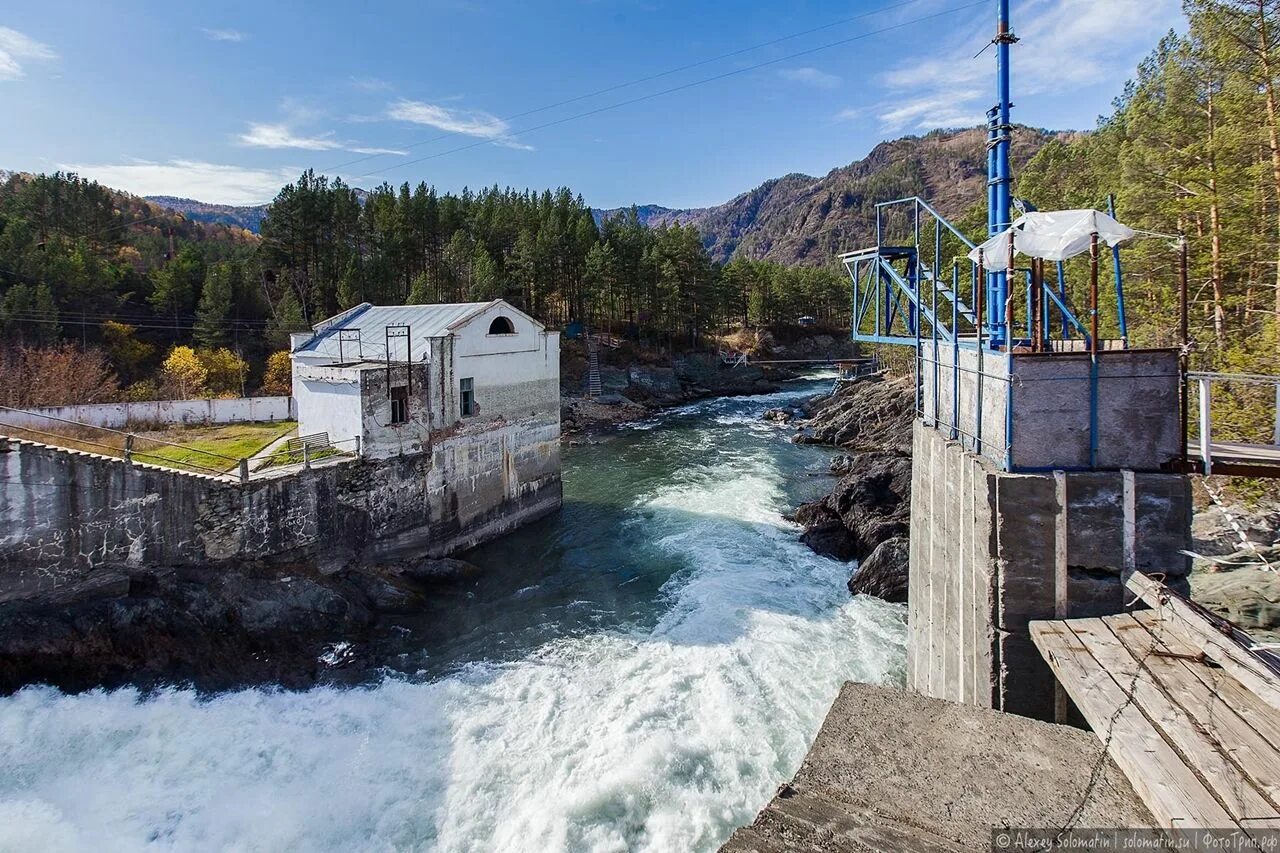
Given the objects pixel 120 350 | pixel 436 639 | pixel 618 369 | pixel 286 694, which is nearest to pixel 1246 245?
pixel 436 639

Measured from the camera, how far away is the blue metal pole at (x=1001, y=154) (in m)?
10.6

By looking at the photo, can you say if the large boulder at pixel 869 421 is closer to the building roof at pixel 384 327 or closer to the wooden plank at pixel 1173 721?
the building roof at pixel 384 327

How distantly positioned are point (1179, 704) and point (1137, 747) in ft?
2.52

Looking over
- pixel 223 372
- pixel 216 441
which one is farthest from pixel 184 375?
pixel 216 441

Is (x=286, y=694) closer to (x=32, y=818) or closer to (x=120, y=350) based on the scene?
(x=32, y=818)

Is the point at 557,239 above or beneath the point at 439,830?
above

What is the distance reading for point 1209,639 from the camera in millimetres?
5988

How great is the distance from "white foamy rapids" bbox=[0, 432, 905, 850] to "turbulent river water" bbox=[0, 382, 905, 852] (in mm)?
38

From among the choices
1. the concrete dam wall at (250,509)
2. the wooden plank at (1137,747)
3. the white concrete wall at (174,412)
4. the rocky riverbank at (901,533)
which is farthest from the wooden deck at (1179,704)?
the white concrete wall at (174,412)

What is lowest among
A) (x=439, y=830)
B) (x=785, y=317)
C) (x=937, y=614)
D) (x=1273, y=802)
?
(x=439, y=830)

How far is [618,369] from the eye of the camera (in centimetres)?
6041

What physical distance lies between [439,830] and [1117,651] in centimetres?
954

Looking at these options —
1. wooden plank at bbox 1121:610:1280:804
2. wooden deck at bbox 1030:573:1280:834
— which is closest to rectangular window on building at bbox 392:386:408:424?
wooden deck at bbox 1030:573:1280:834

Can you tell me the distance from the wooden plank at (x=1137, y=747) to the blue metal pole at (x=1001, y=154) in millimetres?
5687
